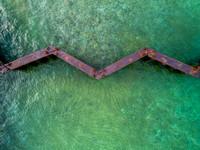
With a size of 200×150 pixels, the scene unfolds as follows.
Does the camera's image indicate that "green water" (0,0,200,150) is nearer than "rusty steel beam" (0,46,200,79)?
No

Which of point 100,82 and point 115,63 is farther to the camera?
point 100,82

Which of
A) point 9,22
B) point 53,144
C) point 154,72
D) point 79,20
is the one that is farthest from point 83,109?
point 9,22

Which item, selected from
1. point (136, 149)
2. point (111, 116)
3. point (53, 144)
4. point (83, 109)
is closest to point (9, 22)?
point (83, 109)

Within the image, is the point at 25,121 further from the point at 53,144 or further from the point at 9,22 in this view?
the point at 9,22

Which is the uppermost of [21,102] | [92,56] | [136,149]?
[92,56]

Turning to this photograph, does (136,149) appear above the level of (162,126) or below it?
below

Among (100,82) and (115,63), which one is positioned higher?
(115,63)

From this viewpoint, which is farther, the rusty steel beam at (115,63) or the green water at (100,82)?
the green water at (100,82)

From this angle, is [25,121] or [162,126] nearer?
[162,126]
